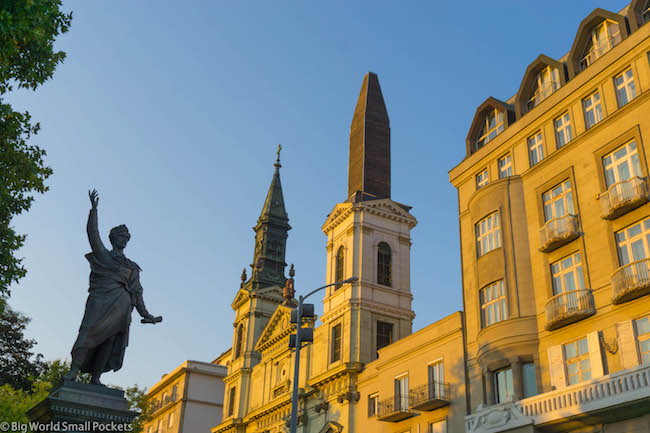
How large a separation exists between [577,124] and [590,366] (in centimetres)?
1077

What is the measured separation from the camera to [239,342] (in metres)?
64.3

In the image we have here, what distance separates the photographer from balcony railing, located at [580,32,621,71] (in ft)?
88.8

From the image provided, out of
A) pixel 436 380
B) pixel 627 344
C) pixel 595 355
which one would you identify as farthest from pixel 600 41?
pixel 436 380

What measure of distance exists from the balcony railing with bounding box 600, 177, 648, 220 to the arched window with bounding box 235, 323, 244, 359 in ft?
149

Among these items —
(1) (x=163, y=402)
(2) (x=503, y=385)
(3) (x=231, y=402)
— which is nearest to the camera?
(2) (x=503, y=385)

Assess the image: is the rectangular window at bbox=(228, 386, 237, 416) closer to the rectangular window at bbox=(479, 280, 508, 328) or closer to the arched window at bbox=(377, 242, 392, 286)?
the arched window at bbox=(377, 242, 392, 286)

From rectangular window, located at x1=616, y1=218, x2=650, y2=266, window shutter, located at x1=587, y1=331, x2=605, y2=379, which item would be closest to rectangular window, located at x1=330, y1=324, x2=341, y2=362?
window shutter, located at x1=587, y1=331, x2=605, y2=379

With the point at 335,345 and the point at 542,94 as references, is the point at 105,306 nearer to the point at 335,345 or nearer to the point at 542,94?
the point at 542,94

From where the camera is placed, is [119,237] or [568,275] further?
[568,275]

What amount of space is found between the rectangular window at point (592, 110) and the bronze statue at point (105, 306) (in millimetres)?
22376

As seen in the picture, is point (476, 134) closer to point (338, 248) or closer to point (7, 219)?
point (338, 248)

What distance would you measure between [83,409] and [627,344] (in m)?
19.1

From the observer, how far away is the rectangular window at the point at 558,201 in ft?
88.1

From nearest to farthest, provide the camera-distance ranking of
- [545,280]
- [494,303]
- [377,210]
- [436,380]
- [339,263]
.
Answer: [545,280] → [494,303] → [436,380] → [377,210] → [339,263]
